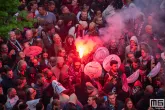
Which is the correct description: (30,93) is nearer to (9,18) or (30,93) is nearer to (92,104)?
(92,104)

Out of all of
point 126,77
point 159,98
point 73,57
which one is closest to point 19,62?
point 73,57

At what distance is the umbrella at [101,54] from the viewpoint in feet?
42.3

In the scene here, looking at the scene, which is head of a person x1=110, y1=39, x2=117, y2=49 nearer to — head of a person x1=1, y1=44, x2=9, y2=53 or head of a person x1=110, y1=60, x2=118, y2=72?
head of a person x1=110, y1=60, x2=118, y2=72

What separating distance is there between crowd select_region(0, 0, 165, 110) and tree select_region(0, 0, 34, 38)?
0.95 feet

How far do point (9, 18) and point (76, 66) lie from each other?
1.95 meters

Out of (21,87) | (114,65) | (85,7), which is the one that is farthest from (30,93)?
(85,7)

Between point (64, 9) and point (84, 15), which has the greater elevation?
point (64, 9)

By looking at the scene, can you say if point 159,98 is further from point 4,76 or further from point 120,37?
point 4,76

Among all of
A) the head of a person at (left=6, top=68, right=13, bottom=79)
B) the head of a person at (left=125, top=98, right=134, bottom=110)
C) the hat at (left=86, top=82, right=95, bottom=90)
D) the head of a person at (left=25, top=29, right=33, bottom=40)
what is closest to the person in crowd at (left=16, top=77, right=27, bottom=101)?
the head of a person at (left=6, top=68, right=13, bottom=79)

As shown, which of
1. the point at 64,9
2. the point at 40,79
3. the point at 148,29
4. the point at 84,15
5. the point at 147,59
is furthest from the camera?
the point at 64,9

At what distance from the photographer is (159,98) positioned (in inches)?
485

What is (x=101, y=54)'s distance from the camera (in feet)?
42.5

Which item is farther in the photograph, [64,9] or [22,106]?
[64,9]

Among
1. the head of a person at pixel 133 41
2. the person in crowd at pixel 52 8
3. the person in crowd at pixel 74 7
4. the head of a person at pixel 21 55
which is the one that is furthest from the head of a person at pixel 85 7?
the head of a person at pixel 21 55
